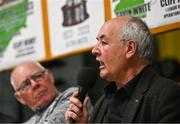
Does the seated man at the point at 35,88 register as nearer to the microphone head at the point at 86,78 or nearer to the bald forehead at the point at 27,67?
the bald forehead at the point at 27,67

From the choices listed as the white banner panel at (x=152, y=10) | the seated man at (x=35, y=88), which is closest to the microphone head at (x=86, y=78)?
the white banner panel at (x=152, y=10)

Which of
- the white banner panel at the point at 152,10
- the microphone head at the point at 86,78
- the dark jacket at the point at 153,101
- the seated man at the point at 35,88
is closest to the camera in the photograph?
the dark jacket at the point at 153,101

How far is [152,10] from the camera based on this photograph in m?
3.12

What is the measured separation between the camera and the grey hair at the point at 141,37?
2.82 meters

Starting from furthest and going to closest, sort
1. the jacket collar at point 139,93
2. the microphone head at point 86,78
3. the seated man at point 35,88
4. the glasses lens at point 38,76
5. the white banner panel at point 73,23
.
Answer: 1. the glasses lens at point 38,76
2. the seated man at point 35,88
3. the white banner panel at point 73,23
4. the microphone head at point 86,78
5. the jacket collar at point 139,93

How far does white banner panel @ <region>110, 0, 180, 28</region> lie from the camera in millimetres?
3027

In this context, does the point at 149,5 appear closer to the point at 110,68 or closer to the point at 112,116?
the point at 110,68

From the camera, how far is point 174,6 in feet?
9.92

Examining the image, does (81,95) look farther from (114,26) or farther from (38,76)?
(38,76)

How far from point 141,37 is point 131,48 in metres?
0.08

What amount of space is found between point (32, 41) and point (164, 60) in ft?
6.00

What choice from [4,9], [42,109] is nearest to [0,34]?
[4,9]

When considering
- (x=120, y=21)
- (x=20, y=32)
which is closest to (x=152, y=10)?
(x=120, y=21)

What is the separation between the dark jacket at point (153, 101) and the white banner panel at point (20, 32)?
146 cm
